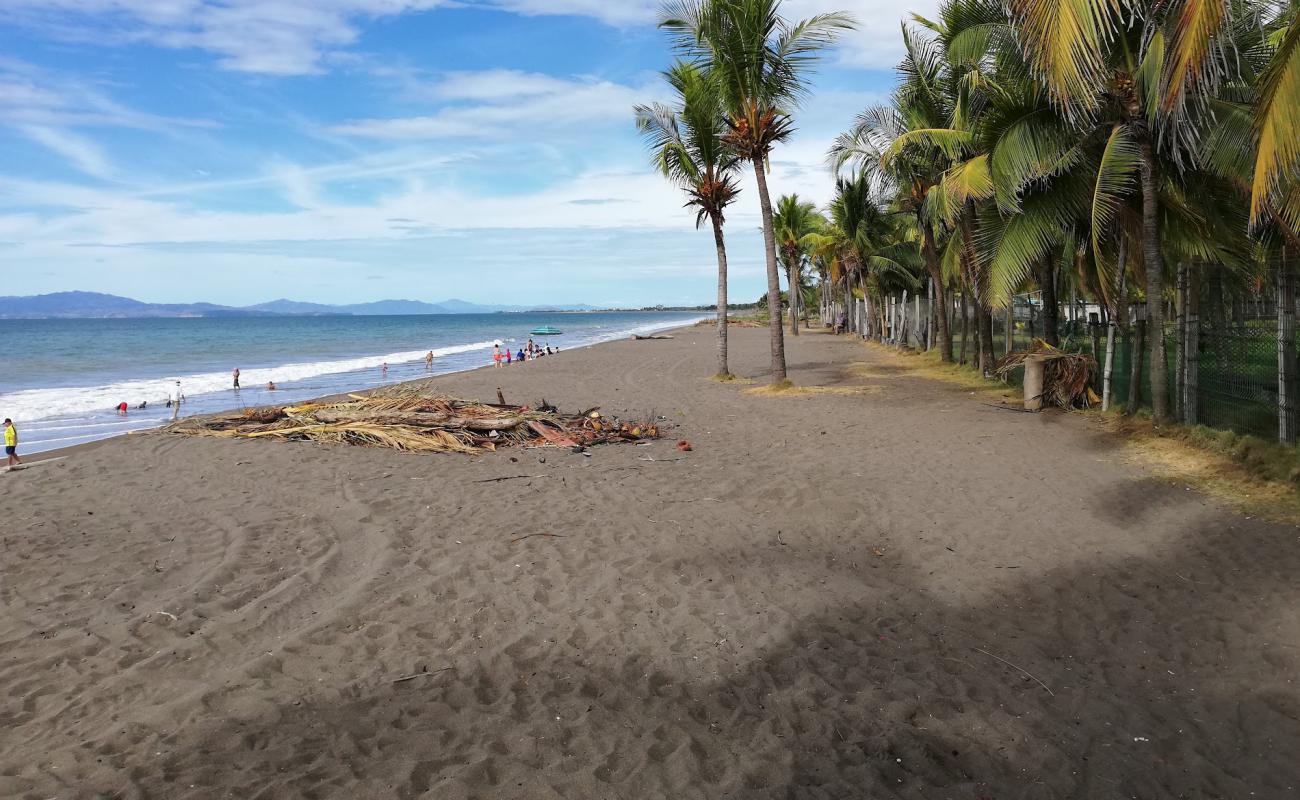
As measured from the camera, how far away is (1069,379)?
40.6 ft

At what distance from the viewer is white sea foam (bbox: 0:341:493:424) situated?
20.3 m

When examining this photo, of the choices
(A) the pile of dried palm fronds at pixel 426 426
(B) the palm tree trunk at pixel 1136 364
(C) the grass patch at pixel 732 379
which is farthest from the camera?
(C) the grass patch at pixel 732 379

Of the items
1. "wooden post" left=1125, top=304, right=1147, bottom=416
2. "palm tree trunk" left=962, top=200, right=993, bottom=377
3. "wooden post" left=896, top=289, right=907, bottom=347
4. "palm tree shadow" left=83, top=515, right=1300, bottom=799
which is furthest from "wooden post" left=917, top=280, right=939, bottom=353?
"palm tree shadow" left=83, top=515, right=1300, bottom=799

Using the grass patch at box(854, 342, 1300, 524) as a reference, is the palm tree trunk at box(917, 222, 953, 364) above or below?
above

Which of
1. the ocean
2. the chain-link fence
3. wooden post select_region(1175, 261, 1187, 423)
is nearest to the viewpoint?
the chain-link fence

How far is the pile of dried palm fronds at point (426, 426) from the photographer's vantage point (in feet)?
35.9

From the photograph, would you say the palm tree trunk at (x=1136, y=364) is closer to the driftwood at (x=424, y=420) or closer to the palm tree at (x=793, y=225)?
the driftwood at (x=424, y=420)

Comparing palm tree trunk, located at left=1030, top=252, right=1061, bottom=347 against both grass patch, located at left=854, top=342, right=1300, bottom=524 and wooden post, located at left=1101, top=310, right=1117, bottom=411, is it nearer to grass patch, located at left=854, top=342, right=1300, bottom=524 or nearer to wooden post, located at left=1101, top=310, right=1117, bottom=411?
wooden post, located at left=1101, top=310, right=1117, bottom=411

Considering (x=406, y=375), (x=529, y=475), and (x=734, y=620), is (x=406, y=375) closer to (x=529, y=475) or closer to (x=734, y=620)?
(x=529, y=475)

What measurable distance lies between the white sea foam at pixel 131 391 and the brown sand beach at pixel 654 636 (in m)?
13.9

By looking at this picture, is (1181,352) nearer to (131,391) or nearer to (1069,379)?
(1069,379)

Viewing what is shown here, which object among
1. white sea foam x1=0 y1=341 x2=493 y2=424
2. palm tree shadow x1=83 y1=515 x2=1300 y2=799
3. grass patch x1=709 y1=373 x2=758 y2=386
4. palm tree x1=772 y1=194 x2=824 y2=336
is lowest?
palm tree shadow x1=83 y1=515 x2=1300 y2=799

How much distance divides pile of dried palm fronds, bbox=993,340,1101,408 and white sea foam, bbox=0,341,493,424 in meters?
21.4

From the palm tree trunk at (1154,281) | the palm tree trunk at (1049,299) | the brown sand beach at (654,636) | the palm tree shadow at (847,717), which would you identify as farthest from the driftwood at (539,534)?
the palm tree trunk at (1049,299)
